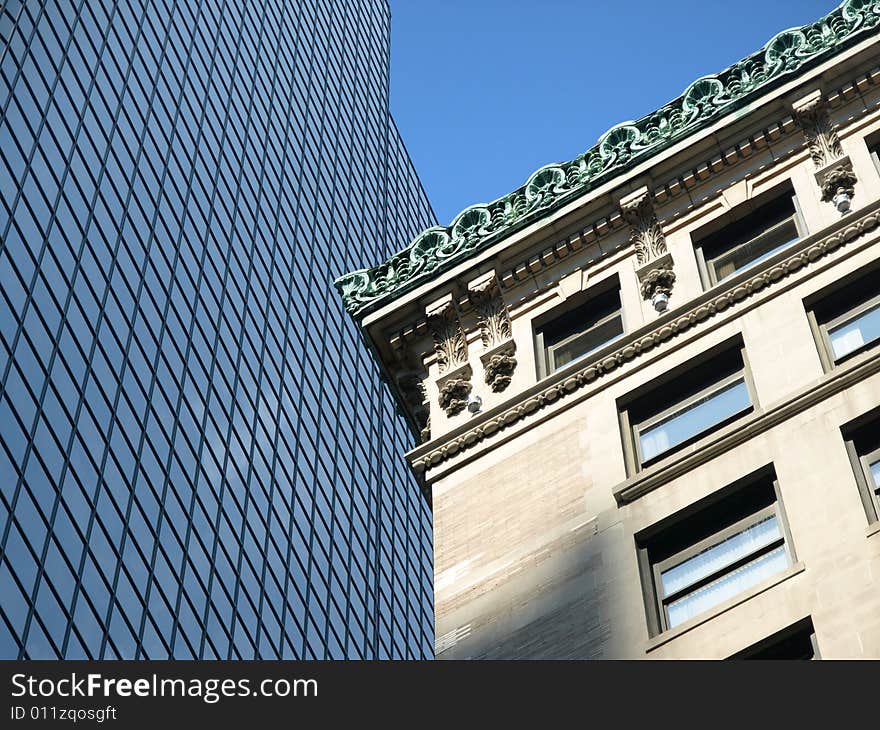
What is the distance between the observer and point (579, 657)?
24.5 m

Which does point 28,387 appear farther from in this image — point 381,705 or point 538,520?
point 381,705

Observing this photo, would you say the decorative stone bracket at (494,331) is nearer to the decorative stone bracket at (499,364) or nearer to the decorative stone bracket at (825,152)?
the decorative stone bracket at (499,364)

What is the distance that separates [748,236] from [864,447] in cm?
798

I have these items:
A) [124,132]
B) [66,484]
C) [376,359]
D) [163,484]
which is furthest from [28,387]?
[376,359]

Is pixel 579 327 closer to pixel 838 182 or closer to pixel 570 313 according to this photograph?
pixel 570 313

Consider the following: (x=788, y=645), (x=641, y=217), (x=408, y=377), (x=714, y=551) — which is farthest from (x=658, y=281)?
(x=788, y=645)

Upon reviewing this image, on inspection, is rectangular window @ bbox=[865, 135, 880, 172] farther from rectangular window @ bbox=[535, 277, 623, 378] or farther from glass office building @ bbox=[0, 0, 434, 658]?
glass office building @ bbox=[0, 0, 434, 658]

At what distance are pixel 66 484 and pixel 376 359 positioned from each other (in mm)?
37706

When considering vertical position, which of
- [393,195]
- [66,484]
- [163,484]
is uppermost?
[393,195]

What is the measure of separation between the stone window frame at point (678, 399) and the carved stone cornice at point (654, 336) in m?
0.90

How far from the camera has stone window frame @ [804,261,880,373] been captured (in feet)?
95.2

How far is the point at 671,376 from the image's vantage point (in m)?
29.9

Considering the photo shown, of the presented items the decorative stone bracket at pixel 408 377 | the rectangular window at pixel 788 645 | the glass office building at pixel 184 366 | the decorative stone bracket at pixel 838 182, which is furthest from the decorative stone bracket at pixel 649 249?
the glass office building at pixel 184 366

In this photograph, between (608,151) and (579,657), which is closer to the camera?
(579,657)
